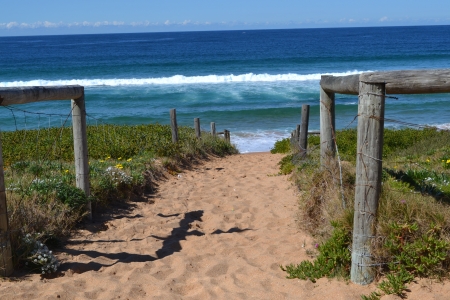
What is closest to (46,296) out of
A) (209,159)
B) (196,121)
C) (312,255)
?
(312,255)

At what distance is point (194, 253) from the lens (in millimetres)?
5641

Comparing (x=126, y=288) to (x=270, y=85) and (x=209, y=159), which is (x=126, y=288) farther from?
(x=270, y=85)

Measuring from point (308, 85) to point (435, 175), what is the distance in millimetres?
31026

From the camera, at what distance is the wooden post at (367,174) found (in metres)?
4.16

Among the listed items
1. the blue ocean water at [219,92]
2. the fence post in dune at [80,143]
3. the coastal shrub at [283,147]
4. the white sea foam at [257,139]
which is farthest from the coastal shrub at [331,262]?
the white sea foam at [257,139]

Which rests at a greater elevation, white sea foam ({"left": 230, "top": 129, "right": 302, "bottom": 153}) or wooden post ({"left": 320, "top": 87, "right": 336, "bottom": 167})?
wooden post ({"left": 320, "top": 87, "right": 336, "bottom": 167})

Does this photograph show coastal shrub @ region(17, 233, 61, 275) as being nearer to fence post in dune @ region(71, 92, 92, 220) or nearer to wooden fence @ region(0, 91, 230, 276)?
wooden fence @ region(0, 91, 230, 276)

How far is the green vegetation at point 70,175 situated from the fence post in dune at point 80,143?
132 millimetres

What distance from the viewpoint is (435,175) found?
20.2 feet

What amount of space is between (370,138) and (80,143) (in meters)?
4.00

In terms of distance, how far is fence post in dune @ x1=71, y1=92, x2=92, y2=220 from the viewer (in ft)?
21.2

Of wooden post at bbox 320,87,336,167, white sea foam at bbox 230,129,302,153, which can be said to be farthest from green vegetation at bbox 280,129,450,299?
white sea foam at bbox 230,129,302,153

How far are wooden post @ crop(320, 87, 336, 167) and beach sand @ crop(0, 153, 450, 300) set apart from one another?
1.06 m

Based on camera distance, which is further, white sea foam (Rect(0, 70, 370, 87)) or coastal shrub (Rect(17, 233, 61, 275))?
white sea foam (Rect(0, 70, 370, 87))
